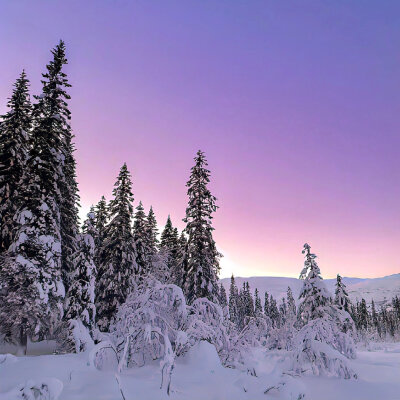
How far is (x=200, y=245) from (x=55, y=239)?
31.5ft

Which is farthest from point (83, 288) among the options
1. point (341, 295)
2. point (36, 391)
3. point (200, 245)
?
point (341, 295)

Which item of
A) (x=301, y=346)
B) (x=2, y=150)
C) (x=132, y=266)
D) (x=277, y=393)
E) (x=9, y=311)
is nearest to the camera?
(x=277, y=393)

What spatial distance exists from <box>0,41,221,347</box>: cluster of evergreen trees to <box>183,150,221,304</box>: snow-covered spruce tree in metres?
0.07

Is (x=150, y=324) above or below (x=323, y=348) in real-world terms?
above

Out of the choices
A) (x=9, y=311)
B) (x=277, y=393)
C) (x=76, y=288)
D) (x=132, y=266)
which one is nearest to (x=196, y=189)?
(x=132, y=266)

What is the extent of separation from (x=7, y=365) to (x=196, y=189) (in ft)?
56.9

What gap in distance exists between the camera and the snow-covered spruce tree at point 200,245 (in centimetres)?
2056

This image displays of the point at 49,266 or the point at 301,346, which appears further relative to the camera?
the point at 49,266

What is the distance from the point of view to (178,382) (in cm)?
704

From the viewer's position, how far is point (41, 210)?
15.8m

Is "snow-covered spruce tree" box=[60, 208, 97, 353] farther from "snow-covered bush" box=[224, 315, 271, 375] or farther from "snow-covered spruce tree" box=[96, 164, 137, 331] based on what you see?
"snow-covered bush" box=[224, 315, 271, 375]

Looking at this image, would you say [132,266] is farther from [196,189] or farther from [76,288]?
[196,189]

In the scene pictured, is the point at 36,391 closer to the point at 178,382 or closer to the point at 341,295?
the point at 178,382

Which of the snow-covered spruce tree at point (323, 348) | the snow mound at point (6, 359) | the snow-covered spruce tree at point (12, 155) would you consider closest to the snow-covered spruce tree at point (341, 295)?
the snow-covered spruce tree at point (323, 348)
